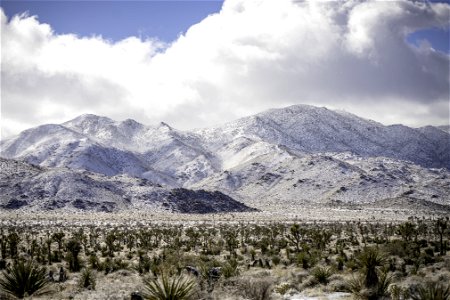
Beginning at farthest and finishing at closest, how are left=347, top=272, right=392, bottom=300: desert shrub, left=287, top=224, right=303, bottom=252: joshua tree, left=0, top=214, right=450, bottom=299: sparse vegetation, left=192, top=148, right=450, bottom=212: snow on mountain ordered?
left=192, top=148, right=450, bottom=212: snow on mountain, left=287, top=224, right=303, bottom=252: joshua tree, left=347, top=272, right=392, bottom=300: desert shrub, left=0, top=214, right=450, bottom=299: sparse vegetation

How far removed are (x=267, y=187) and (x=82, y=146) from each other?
96710 millimetres

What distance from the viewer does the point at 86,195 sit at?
98.5 metres

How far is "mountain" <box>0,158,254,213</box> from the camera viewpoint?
92375mm

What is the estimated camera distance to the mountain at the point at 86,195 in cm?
9238

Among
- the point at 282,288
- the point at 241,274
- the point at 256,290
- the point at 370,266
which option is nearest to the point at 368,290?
the point at 370,266

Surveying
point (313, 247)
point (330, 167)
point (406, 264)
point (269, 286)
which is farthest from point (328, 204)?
point (269, 286)

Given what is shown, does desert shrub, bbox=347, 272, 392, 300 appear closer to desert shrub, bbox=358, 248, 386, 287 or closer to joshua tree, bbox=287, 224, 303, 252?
desert shrub, bbox=358, 248, 386, 287

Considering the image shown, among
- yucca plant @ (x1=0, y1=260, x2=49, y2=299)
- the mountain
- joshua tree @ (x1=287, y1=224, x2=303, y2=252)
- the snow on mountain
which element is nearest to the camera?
yucca plant @ (x1=0, y1=260, x2=49, y2=299)

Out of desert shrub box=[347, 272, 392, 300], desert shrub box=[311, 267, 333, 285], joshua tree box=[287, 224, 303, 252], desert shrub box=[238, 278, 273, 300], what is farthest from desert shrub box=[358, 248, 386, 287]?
joshua tree box=[287, 224, 303, 252]

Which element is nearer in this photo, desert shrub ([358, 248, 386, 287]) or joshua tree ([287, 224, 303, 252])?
desert shrub ([358, 248, 386, 287])

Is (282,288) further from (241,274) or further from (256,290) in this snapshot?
(241,274)

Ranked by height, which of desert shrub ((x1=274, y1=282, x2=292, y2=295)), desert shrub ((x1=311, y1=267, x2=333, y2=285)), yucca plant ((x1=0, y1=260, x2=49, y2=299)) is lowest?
desert shrub ((x1=274, y1=282, x2=292, y2=295))

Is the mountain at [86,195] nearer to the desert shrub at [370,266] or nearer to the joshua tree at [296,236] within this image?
the joshua tree at [296,236]

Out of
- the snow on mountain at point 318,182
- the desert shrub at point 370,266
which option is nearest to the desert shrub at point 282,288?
the desert shrub at point 370,266
